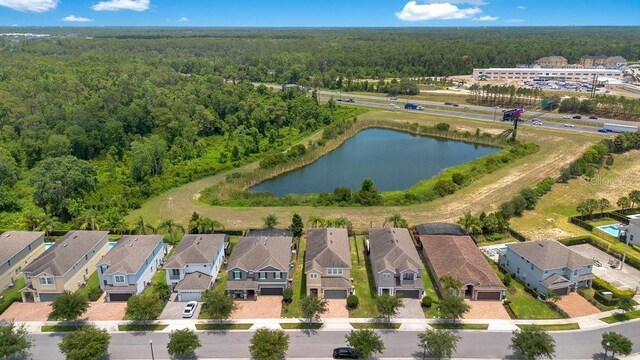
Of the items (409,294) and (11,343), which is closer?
(11,343)

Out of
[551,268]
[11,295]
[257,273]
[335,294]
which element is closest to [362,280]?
A: [335,294]

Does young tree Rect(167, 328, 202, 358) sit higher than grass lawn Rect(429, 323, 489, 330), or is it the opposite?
young tree Rect(167, 328, 202, 358)

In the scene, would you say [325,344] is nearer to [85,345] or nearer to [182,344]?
[182,344]

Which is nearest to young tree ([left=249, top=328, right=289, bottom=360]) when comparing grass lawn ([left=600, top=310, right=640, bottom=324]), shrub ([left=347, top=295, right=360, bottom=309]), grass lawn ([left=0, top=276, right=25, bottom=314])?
shrub ([left=347, top=295, right=360, bottom=309])

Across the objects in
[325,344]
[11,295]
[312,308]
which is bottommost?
[11,295]

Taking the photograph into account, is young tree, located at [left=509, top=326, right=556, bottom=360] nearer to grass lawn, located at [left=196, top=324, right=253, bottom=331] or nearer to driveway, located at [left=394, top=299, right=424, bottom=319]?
driveway, located at [left=394, top=299, right=424, bottom=319]

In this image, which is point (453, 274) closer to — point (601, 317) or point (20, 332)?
point (601, 317)
